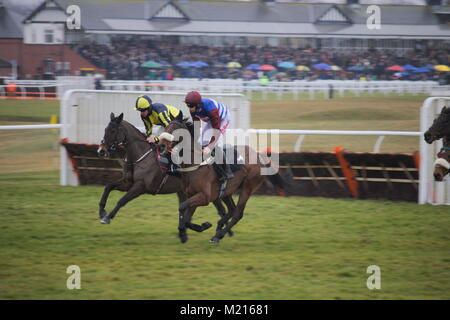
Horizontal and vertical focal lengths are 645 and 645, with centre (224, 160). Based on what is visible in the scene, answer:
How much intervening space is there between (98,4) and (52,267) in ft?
121

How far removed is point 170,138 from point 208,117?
0.55 metres

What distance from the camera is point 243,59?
3822 centimetres

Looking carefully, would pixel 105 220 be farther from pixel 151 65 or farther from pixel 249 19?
pixel 249 19

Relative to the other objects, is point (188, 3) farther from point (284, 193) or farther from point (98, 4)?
point (284, 193)

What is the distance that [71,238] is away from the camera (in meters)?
6.88

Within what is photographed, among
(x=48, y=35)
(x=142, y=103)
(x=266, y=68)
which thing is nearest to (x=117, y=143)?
(x=142, y=103)

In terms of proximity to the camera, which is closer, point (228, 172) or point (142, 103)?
point (228, 172)

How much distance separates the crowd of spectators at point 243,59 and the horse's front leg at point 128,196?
959 inches

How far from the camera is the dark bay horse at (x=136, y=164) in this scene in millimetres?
7512

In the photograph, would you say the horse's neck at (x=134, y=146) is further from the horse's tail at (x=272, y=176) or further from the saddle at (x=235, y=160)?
the horse's tail at (x=272, y=176)

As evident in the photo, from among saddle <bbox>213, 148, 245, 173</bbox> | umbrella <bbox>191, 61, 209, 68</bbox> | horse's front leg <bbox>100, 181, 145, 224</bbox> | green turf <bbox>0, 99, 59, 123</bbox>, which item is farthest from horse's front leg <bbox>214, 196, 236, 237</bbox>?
umbrella <bbox>191, 61, 209, 68</bbox>

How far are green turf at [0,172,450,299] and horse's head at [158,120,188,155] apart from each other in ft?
3.33
